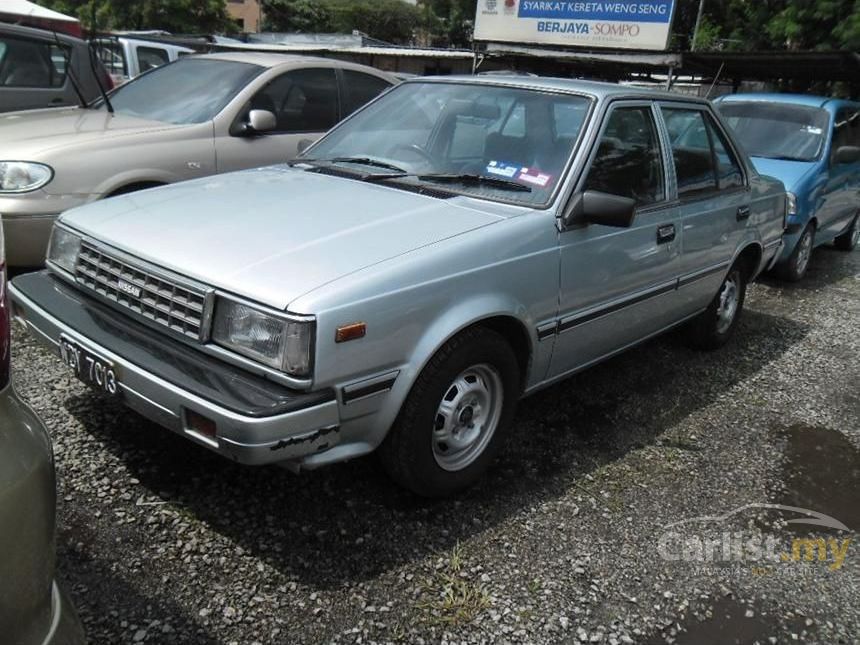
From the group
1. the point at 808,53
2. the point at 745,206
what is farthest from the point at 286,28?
the point at 745,206

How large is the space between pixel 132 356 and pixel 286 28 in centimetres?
6070

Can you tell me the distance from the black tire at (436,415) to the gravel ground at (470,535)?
154mm

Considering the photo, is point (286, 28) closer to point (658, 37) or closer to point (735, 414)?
point (658, 37)

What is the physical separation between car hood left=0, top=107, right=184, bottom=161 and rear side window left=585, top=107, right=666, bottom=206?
316 cm

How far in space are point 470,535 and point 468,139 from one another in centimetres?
191

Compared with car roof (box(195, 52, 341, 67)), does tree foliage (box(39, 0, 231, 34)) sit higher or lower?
higher

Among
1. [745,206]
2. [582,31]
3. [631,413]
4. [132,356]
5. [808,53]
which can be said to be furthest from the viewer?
[582,31]

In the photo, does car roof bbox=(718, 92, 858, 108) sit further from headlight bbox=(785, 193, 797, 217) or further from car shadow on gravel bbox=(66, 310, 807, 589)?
car shadow on gravel bbox=(66, 310, 807, 589)

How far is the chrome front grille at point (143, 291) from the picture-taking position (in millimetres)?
2539

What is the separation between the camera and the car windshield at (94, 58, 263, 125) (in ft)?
17.9

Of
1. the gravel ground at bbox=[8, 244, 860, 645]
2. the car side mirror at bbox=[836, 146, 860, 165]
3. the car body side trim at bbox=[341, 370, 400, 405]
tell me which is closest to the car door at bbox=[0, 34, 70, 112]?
the gravel ground at bbox=[8, 244, 860, 645]

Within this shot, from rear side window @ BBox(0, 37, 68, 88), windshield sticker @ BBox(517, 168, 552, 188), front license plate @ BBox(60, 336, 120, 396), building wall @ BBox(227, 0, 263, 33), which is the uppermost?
building wall @ BBox(227, 0, 263, 33)

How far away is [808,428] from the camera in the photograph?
4160 mm

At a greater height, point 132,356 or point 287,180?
point 287,180
